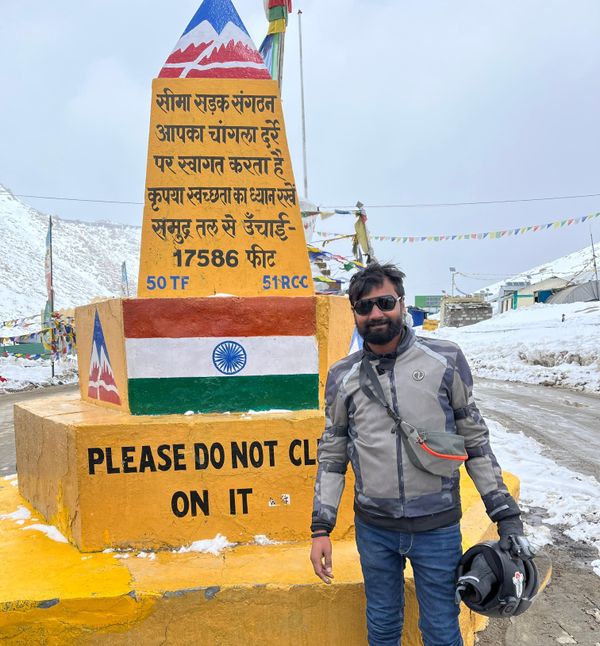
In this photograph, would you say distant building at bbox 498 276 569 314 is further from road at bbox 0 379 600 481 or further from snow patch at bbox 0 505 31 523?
snow patch at bbox 0 505 31 523

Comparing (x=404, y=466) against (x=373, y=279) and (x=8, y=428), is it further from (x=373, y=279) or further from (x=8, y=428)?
(x=8, y=428)

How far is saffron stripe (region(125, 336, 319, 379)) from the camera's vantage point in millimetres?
2938

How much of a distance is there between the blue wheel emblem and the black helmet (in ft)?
5.27

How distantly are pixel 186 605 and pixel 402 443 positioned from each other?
4.28 ft

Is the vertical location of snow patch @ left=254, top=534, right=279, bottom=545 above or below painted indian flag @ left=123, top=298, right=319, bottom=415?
below

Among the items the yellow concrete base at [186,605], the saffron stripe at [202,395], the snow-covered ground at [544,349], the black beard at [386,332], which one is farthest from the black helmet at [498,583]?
the snow-covered ground at [544,349]

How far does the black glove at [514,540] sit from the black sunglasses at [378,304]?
83 centimetres

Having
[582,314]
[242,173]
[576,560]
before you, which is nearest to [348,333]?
[242,173]

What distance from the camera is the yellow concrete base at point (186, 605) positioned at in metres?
2.29

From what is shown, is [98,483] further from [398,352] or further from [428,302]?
[428,302]

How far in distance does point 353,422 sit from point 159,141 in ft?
7.37

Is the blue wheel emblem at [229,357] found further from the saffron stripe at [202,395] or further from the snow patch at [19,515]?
the snow patch at [19,515]

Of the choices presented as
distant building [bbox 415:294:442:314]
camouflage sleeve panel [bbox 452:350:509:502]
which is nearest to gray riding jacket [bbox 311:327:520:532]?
camouflage sleeve panel [bbox 452:350:509:502]

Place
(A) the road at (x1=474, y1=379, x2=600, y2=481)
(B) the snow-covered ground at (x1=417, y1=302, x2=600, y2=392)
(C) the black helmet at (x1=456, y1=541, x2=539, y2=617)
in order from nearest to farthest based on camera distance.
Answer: (C) the black helmet at (x1=456, y1=541, x2=539, y2=617) → (A) the road at (x1=474, y1=379, x2=600, y2=481) → (B) the snow-covered ground at (x1=417, y1=302, x2=600, y2=392)
